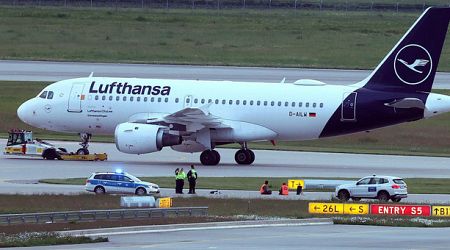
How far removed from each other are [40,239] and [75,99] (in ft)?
106

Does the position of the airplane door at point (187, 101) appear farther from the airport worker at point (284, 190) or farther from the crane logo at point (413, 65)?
the airport worker at point (284, 190)

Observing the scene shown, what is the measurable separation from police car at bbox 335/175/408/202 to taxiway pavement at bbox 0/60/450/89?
38.8 metres

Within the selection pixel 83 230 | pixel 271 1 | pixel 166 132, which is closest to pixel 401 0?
pixel 271 1

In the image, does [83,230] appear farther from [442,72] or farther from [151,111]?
[442,72]

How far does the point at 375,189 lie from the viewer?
51062 millimetres

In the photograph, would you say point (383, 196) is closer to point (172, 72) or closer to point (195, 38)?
point (172, 72)

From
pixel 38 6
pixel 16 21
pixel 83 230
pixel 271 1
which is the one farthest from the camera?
pixel 271 1

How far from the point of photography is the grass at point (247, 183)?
54281mm

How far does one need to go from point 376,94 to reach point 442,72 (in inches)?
1544

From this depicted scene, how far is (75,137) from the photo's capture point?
77.9m

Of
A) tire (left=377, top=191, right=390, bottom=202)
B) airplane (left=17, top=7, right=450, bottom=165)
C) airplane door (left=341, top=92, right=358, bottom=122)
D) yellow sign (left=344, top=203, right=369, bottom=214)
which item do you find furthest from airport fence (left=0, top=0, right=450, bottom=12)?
yellow sign (left=344, top=203, right=369, bottom=214)

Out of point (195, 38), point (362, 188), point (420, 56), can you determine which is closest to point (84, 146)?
point (420, 56)

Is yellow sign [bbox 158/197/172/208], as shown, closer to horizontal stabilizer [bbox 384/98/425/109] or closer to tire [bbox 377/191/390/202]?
tire [bbox 377/191/390/202]

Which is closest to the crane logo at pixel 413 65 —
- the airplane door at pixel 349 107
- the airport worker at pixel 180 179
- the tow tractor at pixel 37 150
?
the airplane door at pixel 349 107
